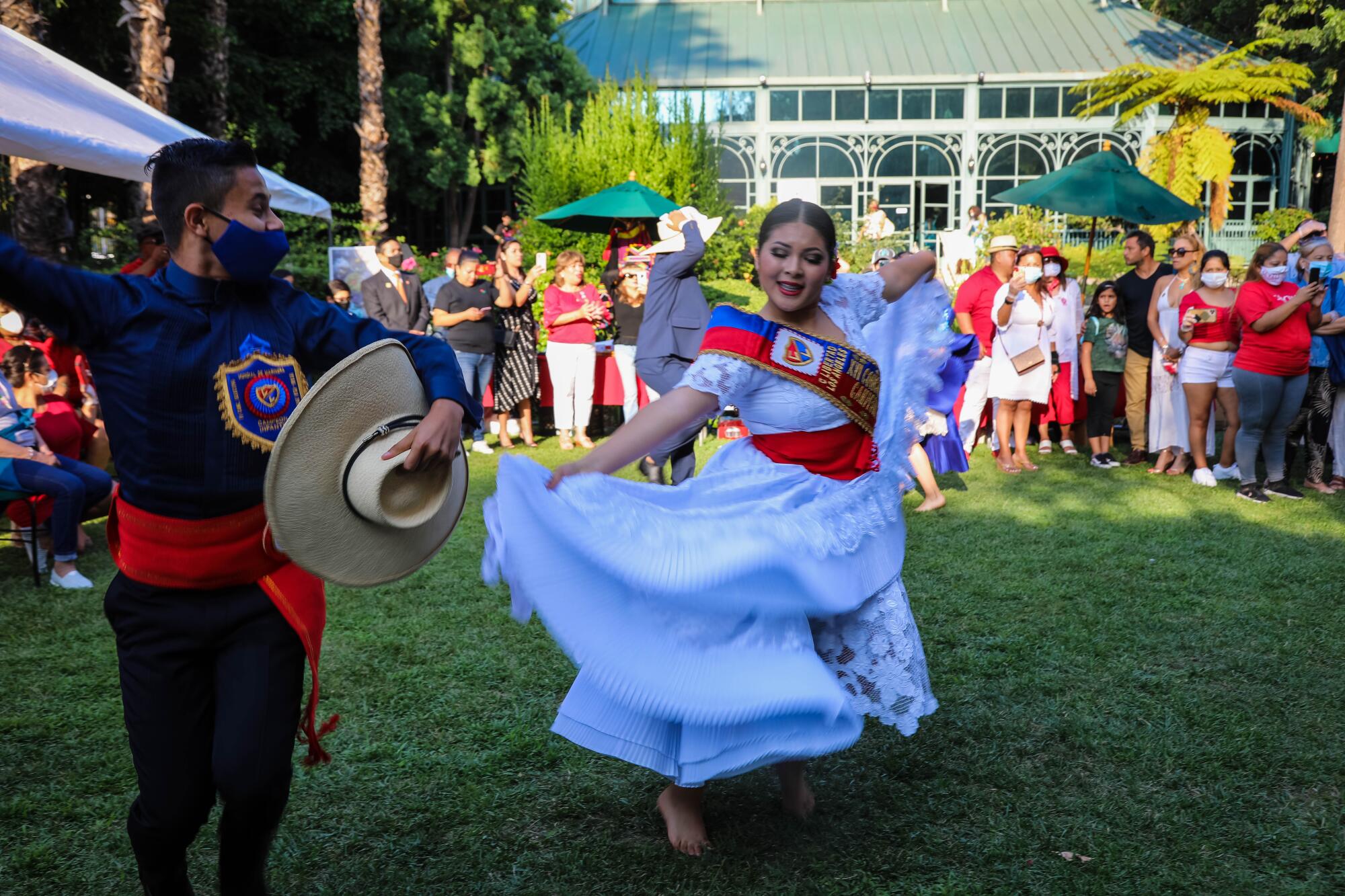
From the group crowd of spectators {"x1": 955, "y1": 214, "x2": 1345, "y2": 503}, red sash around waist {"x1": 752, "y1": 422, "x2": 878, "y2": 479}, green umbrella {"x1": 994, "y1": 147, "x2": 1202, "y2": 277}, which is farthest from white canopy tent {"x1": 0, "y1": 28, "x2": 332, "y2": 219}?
green umbrella {"x1": 994, "y1": 147, "x2": 1202, "y2": 277}

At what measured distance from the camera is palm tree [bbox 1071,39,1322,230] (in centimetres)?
2506

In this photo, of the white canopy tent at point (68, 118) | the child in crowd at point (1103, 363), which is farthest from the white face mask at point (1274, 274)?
the white canopy tent at point (68, 118)

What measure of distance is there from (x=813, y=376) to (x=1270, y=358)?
6729 millimetres

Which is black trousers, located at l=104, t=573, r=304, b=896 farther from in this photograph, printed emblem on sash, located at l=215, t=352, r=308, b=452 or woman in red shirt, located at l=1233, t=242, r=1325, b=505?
woman in red shirt, located at l=1233, t=242, r=1325, b=505

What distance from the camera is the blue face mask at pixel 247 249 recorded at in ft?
8.16

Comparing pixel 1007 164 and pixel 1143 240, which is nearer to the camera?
pixel 1143 240

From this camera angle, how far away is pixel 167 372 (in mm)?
2492

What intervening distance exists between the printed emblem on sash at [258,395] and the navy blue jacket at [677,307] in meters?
5.87

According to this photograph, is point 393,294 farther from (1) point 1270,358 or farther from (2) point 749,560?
(2) point 749,560

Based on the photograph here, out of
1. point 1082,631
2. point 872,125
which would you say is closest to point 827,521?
point 1082,631

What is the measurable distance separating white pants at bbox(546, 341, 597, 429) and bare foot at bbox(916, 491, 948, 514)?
14.8 ft

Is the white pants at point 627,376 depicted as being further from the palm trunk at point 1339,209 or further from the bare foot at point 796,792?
the palm trunk at point 1339,209

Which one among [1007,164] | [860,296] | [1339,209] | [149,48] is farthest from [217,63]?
[1007,164]

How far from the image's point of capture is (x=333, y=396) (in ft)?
8.07
